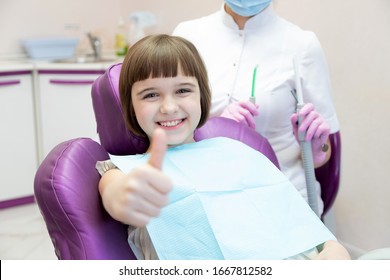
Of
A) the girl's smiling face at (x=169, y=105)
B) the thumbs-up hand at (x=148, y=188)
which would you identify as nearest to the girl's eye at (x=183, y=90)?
the girl's smiling face at (x=169, y=105)

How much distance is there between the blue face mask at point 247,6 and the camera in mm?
1607

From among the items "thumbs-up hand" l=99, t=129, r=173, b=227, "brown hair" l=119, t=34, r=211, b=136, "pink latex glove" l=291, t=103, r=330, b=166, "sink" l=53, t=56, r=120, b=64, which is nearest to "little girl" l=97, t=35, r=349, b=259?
"brown hair" l=119, t=34, r=211, b=136

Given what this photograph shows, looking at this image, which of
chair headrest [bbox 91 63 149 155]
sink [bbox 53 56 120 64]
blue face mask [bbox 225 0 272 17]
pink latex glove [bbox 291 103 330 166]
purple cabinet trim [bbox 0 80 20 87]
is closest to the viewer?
chair headrest [bbox 91 63 149 155]

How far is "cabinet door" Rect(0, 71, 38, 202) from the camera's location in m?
2.85

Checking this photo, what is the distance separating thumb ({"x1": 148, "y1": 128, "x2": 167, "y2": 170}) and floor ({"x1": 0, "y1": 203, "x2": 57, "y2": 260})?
187 centimetres

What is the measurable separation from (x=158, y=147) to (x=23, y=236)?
2264 mm

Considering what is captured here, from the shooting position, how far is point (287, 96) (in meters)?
1.62

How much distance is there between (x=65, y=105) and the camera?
298cm

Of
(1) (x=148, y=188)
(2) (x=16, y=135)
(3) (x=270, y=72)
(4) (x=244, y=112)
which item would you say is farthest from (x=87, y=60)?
(1) (x=148, y=188)

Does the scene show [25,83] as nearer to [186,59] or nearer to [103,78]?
[103,78]

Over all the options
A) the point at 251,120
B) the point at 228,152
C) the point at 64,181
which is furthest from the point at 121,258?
the point at 251,120

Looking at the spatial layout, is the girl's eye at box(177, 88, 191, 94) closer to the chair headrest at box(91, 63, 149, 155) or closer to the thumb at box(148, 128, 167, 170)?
the chair headrest at box(91, 63, 149, 155)

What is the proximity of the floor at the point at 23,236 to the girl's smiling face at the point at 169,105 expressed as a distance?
1.44m

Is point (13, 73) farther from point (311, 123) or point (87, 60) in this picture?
point (311, 123)
